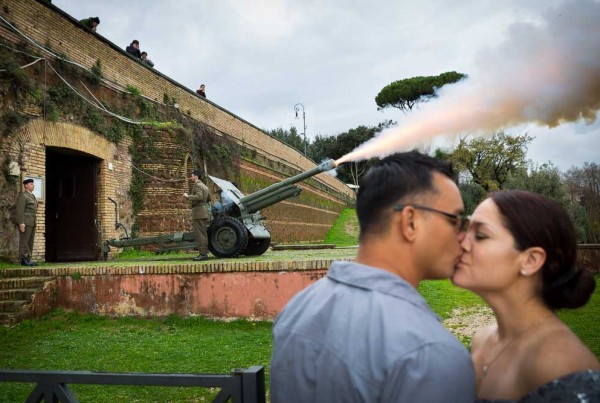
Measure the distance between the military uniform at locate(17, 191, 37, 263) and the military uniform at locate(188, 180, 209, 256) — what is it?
9.60 ft

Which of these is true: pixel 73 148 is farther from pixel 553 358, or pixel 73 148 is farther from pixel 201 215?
pixel 553 358

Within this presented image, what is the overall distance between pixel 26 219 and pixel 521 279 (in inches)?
374

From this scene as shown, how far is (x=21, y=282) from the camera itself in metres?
7.50

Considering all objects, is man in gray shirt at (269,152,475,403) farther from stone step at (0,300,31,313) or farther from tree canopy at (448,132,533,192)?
tree canopy at (448,132,533,192)

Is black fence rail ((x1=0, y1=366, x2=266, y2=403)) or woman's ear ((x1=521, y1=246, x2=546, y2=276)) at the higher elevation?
woman's ear ((x1=521, y1=246, x2=546, y2=276))

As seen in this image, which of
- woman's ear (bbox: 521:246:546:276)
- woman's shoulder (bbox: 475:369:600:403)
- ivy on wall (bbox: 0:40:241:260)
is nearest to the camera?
woman's shoulder (bbox: 475:369:600:403)

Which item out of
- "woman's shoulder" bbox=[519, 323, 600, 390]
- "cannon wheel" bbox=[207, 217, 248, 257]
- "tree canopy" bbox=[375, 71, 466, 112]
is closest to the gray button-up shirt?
"woman's shoulder" bbox=[519, 323, 600, 390]

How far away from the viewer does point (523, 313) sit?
5.01 ft

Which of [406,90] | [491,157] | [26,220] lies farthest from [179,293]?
[406,90]

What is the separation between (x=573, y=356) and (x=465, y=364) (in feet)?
1.33

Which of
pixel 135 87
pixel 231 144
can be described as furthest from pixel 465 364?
pixel 231 144

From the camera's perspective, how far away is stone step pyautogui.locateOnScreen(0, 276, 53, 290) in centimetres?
744

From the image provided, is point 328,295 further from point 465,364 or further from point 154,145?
point 154,145

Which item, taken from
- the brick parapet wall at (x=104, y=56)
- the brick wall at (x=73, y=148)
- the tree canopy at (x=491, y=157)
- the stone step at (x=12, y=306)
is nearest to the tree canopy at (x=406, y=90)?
the tree canopy at (x=491, y=157)
